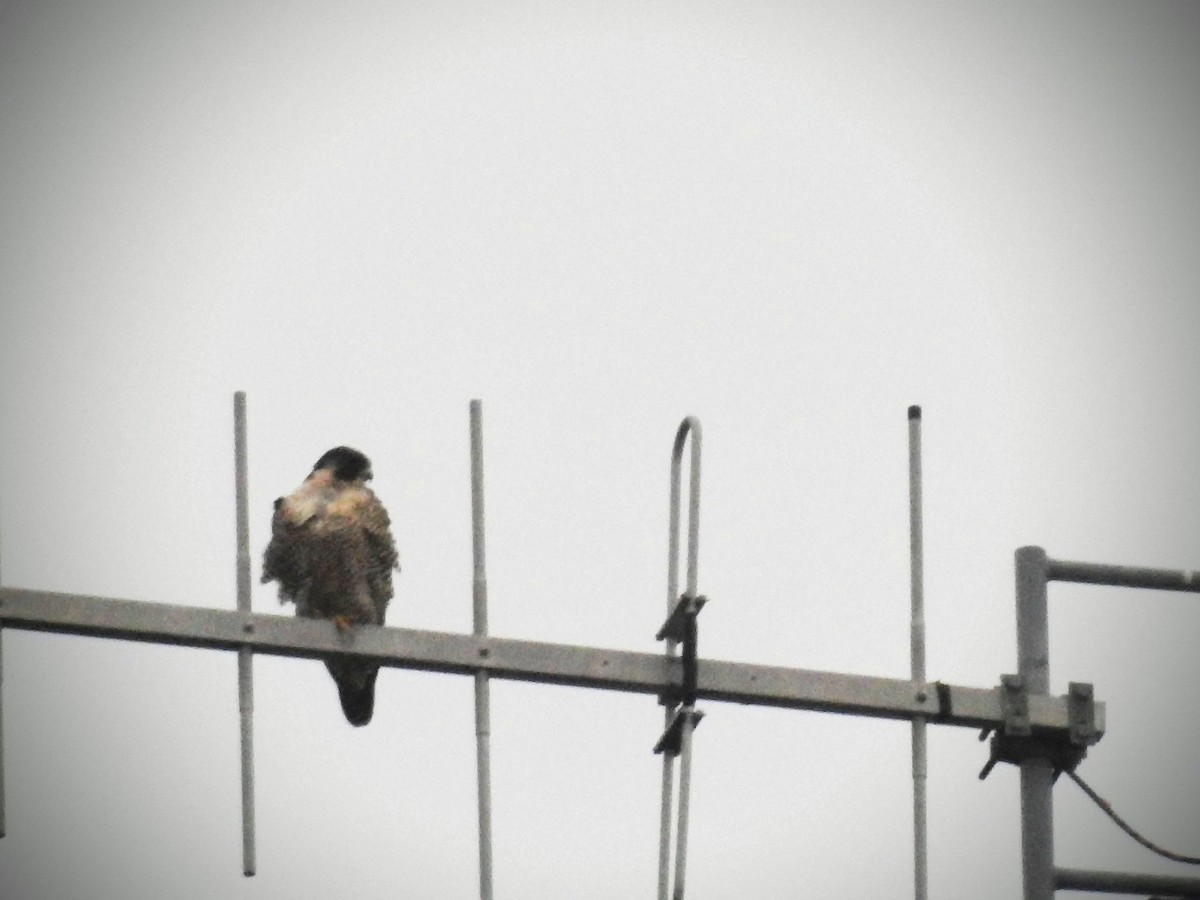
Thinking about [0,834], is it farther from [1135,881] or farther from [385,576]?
[385,576]

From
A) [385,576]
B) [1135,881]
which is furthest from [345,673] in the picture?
[1135,881]

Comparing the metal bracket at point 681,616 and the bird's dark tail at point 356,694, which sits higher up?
the metal bracket at point 681,616

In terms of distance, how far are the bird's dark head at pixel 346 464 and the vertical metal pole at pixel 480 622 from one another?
402 centimetres

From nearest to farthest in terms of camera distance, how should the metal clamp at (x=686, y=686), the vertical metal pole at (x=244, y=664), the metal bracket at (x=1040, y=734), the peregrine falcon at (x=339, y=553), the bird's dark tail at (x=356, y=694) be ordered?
the vertical metal pole at (x=244, y=664)
the metal clamp at (x=686, y=686)
the metal bracket at (x=1040, y=734)
the peregrine falcon at (x=339, y=553)
the bird's dark tail at (x=356, y=694)

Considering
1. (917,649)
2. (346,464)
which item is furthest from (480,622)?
(346,464)

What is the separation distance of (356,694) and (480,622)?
3.90 metres

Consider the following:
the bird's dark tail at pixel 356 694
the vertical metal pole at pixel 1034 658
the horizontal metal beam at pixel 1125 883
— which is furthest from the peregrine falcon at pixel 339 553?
the horizontal metal beam at pixel 1125 883

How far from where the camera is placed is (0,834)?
585 centimetres

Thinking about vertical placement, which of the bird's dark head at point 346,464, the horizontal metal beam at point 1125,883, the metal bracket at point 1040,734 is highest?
the bird's dark head at point 346,464

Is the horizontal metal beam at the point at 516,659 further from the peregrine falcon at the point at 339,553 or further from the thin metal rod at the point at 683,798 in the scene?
the peregrine falcon at the point at 339,553

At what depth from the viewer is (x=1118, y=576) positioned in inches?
271

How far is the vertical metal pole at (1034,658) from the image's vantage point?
672 centimetres

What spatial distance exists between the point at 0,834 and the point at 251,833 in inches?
26.6

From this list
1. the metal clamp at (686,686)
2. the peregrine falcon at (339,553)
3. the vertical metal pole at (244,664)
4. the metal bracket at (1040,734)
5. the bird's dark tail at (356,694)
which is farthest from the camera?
the bird's dark tail at (356,694)
